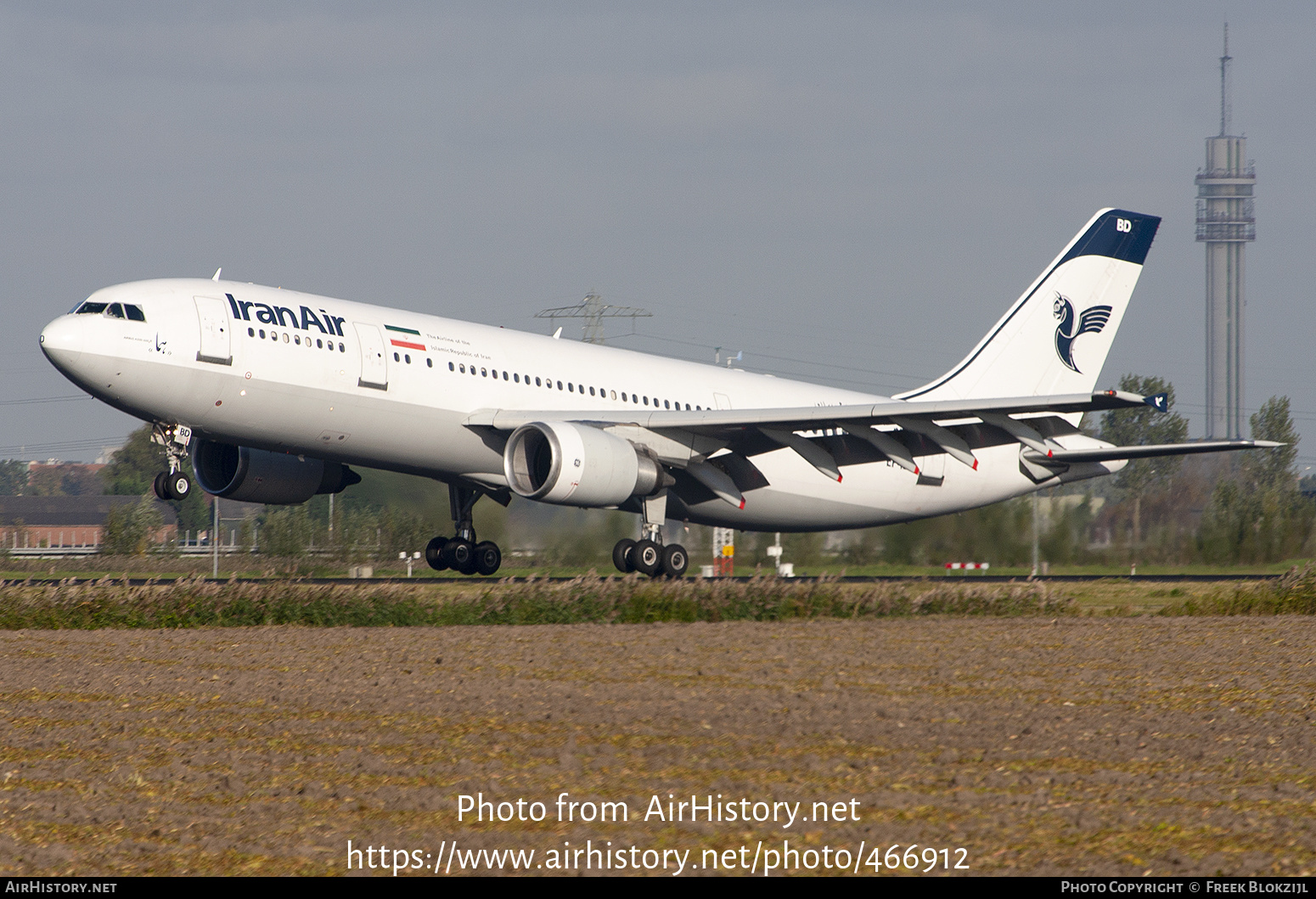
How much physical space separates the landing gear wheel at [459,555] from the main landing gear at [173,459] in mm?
6910

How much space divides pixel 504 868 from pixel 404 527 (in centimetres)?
2408

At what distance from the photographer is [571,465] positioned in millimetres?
22000

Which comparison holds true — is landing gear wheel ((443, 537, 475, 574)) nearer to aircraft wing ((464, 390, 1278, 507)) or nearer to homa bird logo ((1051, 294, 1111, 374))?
aircraft wing ((464, 390, 1278, 507))

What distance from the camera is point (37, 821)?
21.4ft

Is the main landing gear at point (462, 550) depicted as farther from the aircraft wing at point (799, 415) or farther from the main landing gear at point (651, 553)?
the aircraft wing at point (799, 415)

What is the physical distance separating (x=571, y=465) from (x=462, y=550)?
6.32m

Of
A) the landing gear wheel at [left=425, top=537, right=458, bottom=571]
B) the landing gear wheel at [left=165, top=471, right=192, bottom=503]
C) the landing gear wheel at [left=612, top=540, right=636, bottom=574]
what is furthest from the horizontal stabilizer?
the landing gear wheel at [left=165, top=471, right=192, bottom=503]

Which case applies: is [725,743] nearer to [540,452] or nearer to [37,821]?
[37,821]

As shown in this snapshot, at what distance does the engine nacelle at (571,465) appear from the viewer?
869 inches

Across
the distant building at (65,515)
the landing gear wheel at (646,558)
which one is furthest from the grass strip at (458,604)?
the distant building at (65,515)

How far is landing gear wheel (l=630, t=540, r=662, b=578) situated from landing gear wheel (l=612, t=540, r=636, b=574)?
7 centimetres

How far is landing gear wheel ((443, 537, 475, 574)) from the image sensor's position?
27453mm

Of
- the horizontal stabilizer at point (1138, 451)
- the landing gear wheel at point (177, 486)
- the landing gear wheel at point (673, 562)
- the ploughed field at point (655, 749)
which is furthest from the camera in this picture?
the landing gear wheel at point (673, 562)

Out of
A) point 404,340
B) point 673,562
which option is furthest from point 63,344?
point 673,562
